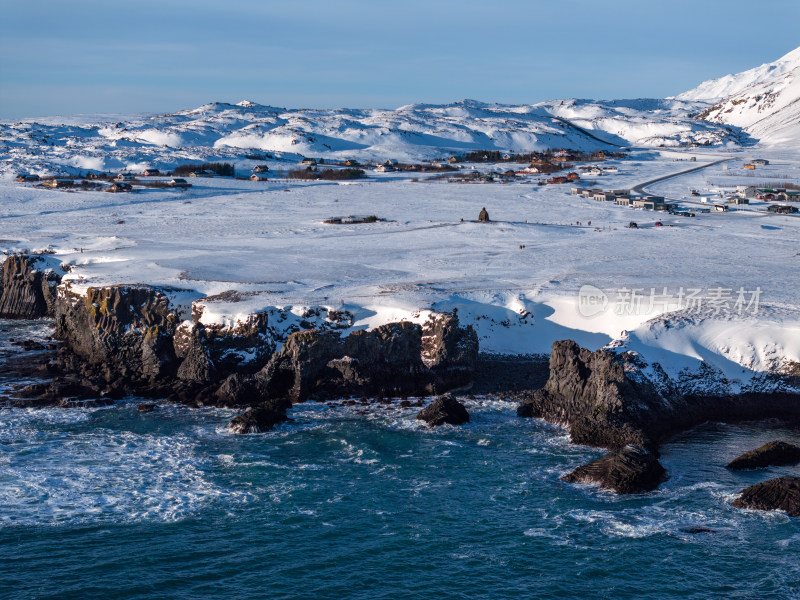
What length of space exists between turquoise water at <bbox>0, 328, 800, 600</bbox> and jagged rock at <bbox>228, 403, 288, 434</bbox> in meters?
0.44

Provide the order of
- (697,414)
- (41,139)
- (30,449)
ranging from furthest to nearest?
(41,139)
(697,414)
(30,449)

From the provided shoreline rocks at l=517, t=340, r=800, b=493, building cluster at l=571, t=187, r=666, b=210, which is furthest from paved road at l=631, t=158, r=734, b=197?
shoreline rocks at l=517, t=340, r=800, b=493

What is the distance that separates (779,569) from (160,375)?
25595 millimetres

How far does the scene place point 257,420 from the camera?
97.9ft

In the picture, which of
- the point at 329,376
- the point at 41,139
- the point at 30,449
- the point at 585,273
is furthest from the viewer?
the point at 41,139

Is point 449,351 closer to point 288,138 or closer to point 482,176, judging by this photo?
point 482,176

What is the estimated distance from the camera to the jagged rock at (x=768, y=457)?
1027 inches

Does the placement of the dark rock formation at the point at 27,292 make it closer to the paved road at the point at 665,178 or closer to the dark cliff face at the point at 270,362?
the dark cliff face at the point at 270,362

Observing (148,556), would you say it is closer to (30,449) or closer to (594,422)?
(30,449)

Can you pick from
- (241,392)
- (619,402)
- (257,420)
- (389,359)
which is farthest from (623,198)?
(257,420)

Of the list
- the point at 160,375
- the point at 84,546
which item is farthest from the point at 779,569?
the point at 160,375

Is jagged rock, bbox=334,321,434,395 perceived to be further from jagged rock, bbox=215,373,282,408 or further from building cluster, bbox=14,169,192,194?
building cluster, bbox=14,169,192,194

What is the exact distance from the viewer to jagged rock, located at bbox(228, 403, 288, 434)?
29.7m

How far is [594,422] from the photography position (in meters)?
29.1
